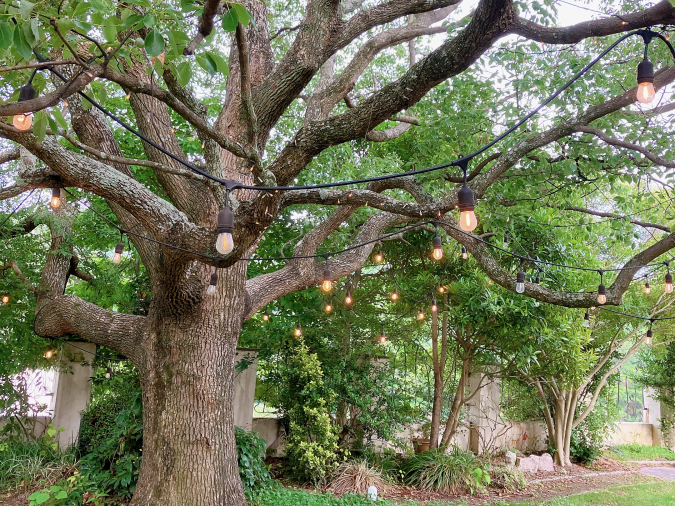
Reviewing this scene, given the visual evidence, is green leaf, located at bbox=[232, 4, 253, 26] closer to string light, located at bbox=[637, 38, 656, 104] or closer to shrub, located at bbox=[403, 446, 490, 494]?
string light, located at bbox=[637, 38, 656, 104]

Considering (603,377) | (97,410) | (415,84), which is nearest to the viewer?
(415,84)

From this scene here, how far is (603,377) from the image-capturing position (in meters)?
8.77

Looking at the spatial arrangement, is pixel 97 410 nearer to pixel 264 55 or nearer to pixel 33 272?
pixel 33 272

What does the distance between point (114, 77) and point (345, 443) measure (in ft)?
18.1

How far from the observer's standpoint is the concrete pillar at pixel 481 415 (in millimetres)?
8406

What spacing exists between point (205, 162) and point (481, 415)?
6696mm

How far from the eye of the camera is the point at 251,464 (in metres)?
5.47

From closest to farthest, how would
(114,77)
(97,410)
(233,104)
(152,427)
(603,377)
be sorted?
(114,77), (152,427), (233,104), (97,410), (603,377)

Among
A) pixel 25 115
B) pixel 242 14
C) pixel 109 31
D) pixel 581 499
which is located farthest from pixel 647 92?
pixel 581 499

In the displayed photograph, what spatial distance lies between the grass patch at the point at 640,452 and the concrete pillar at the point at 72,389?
940 cm

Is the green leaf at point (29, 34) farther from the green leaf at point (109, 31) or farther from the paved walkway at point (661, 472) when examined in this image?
the paved walkway at point (661, 472)

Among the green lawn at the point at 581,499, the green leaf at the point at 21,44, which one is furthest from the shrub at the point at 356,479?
the green leaf at the point at 21,44

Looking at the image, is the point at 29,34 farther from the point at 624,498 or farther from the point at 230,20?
the point at 624,498

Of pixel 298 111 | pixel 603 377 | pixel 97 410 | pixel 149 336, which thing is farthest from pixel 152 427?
pixel 603 377
